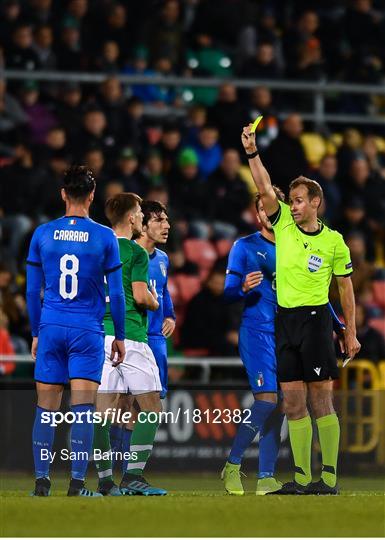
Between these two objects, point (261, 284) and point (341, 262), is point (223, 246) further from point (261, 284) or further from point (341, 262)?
point (341, 262)

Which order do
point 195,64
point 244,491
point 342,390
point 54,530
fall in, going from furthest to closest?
point 195,64
point 342,390
point 244,491
point 54,530

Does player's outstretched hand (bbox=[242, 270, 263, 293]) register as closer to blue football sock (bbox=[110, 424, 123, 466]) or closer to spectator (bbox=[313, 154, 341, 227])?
blue football sock (bbox=[110, 424, 123, 466])

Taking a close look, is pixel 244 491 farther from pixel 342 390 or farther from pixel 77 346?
pixel 342 390

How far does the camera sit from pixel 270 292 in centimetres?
1098

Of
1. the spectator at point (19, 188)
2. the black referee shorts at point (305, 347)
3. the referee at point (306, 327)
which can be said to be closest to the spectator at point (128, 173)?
the spectator at point (19, 188)

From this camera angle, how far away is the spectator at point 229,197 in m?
17.3

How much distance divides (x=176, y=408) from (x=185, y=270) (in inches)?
122

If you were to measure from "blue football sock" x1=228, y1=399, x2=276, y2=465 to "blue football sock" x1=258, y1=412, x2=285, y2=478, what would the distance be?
5 centimetres

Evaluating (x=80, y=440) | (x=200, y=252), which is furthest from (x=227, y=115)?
(x=80, y=440)

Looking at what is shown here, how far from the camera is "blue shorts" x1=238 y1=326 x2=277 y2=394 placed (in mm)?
10859

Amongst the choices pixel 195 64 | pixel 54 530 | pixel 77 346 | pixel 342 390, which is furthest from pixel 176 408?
pixel 195 64

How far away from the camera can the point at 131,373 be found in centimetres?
1027

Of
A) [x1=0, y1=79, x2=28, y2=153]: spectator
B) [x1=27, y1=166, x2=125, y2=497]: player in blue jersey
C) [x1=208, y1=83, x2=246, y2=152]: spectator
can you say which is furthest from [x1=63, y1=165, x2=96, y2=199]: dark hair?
[x1=208, y1=83, x2=246, y2=152]: spectator

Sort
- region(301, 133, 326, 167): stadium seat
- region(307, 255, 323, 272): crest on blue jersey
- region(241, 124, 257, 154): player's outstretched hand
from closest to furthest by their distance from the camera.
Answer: region(241, 124, 257, 154): player's outstretched hand
region(307, 255, 323, 272): crest on blue jersey
region(301, 133, 326, 167): stadium seat
